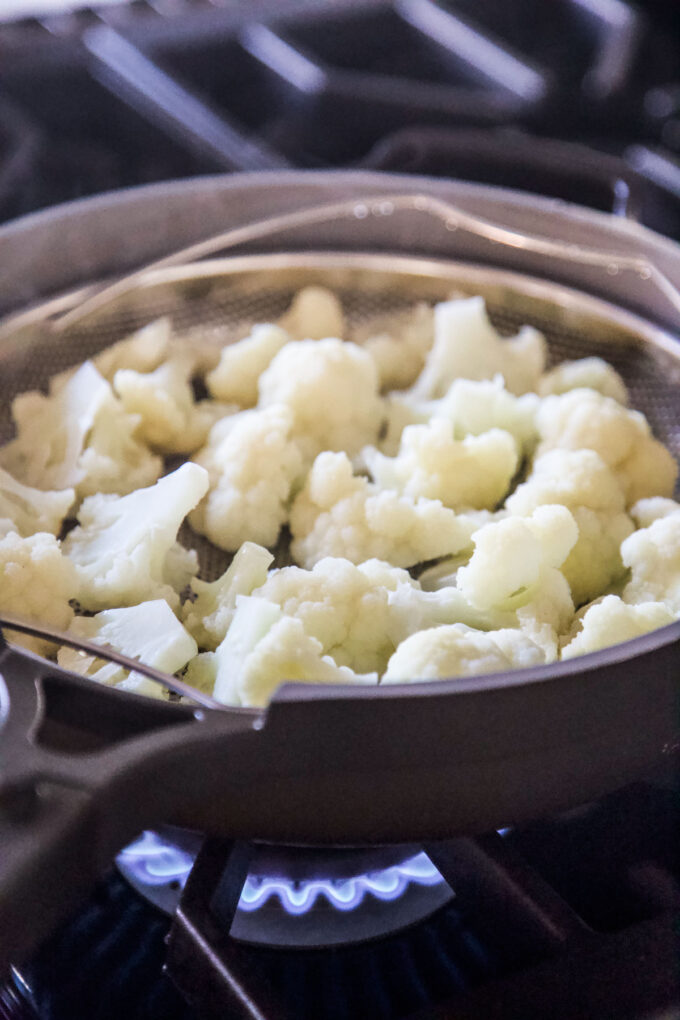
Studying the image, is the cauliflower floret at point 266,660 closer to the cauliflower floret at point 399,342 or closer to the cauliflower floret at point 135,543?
the cauliflower floret at point 135,543

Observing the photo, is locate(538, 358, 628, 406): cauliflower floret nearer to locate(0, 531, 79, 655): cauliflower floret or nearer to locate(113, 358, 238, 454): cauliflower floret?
locate(113, 358, 238, 454): cauliflower floret

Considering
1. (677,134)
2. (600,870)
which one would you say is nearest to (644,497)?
(600,870)

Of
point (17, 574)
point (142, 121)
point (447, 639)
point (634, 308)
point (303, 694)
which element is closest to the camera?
point (303, 694)

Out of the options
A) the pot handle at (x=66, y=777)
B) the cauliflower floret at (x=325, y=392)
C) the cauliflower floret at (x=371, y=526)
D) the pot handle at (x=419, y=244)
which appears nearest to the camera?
the pot handle at (x=66, y=777)

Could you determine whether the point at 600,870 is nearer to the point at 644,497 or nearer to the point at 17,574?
the point at 644,497

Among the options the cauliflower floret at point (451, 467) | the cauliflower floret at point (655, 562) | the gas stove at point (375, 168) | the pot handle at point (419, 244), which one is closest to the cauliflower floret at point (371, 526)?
the cauliflower floret at point (451, 467)

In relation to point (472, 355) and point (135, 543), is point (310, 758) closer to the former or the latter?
point (135, 543)

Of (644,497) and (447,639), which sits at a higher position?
(644,497)

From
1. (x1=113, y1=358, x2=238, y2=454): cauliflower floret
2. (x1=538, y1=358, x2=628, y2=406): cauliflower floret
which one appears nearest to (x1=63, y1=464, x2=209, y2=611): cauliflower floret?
(x1=113, y1=358, x2=238, y2=454): cauliflower floret
